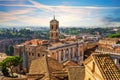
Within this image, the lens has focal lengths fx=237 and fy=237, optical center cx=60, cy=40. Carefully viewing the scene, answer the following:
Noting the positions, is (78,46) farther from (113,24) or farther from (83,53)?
(113,24)

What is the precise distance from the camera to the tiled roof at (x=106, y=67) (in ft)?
37.0

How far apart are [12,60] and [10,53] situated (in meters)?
31.4

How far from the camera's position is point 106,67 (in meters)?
11.9

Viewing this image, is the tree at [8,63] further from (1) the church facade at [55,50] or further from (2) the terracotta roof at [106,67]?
(2) the terracotta roof at [106,67]

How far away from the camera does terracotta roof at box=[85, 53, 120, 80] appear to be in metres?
11.3

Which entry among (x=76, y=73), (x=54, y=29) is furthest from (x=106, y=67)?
(x=54, y=29)

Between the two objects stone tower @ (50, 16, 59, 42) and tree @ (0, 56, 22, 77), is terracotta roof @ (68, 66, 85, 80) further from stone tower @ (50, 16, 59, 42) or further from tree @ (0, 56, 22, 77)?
stone tower @ (50, 16, 59, 42)

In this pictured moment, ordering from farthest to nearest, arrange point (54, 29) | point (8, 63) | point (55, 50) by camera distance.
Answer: point (54, 29), point (55, 50), point (8, 63)

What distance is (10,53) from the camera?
65938 millimetres

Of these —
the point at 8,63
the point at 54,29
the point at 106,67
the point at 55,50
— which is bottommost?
the point at 8,63

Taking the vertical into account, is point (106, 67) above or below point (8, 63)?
above

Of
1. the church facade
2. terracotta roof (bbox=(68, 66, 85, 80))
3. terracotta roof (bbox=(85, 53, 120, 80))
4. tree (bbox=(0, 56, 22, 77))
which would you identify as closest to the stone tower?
the church facade

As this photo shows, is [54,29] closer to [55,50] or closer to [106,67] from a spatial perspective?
[55,50]

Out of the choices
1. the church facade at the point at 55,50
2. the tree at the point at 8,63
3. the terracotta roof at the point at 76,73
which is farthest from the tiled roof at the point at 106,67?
the church facade at the point at 55,50
